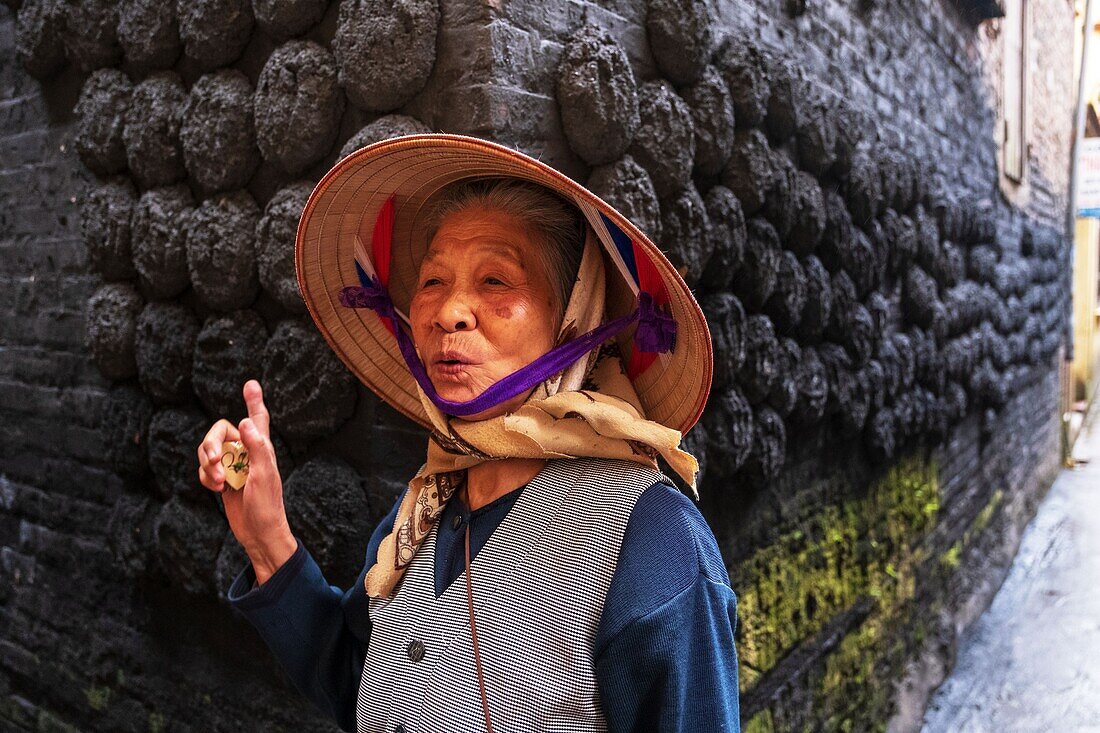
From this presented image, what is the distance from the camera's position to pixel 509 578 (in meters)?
1.24

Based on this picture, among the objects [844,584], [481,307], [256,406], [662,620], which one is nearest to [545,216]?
[481,307]

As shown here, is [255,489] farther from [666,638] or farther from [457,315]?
[666,638]

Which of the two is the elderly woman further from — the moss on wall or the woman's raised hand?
the moss on wall

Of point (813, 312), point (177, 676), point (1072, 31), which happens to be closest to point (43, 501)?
point (177, 676)

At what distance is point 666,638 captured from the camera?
3.75 ft

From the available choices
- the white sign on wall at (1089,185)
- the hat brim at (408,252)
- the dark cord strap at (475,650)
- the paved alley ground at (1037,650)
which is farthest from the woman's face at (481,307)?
the white sign on wall at (1089,185)

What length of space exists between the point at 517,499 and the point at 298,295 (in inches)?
43.8

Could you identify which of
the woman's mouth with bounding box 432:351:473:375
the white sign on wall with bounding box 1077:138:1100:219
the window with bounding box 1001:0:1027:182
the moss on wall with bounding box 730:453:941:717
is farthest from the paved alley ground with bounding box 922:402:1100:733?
the woman's mouth with bounding box 432:351:473:375

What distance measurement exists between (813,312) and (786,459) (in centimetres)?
56

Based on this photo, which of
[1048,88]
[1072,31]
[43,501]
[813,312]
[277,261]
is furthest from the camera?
[1072,31]

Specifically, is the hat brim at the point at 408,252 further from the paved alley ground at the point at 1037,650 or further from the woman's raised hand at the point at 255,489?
the paved alley ground at the point at 1037,650

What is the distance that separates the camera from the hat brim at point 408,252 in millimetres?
1300

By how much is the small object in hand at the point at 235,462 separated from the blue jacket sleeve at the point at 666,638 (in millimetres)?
588

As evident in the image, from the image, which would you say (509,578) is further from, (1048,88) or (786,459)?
(1048,88)
